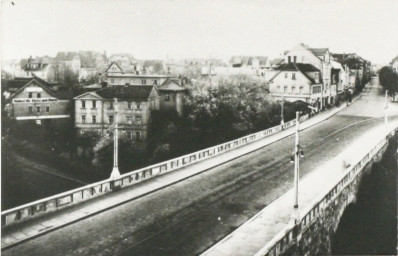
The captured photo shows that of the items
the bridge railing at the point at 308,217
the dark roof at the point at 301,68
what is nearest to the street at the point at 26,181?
the bridge railing at the point at 308,217

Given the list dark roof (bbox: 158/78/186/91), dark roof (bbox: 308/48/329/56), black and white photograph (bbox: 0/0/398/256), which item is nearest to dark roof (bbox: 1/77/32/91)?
black and white photograph (bbox: 0/0/398/256)

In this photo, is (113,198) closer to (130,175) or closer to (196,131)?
(130,175)

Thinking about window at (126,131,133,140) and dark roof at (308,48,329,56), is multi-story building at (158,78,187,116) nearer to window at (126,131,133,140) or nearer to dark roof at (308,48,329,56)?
window at (126,131,133,140)

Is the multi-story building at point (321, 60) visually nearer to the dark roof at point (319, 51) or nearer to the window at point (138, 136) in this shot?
the dark roof at point (319, 51)

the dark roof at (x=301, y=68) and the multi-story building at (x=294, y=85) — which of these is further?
the dark roof at (x=301, y=68)

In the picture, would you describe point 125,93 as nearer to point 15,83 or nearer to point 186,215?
point 15,83

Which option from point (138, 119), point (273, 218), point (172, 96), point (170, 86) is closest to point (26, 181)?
point (138, 119)
